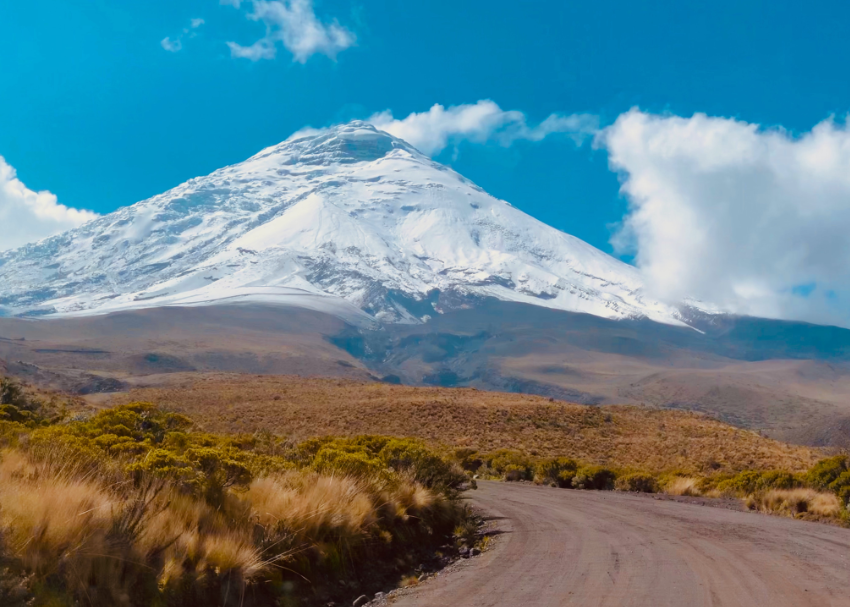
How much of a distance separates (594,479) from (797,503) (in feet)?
25.2

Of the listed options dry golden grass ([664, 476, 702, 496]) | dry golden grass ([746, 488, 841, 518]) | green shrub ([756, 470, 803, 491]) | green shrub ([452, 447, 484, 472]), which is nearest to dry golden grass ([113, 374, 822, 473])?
green shrub ([452, 447, 484, 472])

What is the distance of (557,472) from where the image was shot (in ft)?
80.5

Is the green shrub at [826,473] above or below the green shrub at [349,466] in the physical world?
above

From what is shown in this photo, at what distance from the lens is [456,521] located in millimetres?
13359

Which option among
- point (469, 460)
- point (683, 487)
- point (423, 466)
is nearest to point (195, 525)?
point (423, 466)

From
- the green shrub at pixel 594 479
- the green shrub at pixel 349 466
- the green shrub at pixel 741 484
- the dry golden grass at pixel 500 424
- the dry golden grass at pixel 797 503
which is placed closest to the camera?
the green shrub at pixel 349 466

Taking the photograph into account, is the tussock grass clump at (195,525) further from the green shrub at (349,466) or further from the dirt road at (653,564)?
the dirt road at (653,564)

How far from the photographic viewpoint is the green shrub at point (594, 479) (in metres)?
22.9

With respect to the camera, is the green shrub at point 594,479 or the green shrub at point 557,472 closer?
the green shrub at point 594,479

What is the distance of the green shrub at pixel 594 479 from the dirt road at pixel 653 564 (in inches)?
311

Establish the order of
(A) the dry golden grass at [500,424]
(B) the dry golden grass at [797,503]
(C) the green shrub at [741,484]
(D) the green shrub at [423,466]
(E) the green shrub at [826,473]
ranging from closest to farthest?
(D) the green shrub at [423,466] → (B) the dry golden grass at [797,503] → (E) the green shrub at [826,473] → (C) the green shrub at [741,484] → (A) the dry golden grass at [500,424]

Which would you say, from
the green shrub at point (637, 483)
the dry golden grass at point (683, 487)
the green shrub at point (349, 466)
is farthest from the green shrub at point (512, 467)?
the green shrub at point (349, 466)

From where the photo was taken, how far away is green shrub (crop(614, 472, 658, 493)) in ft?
72.7

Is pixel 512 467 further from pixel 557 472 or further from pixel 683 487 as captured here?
pixel 683 487
